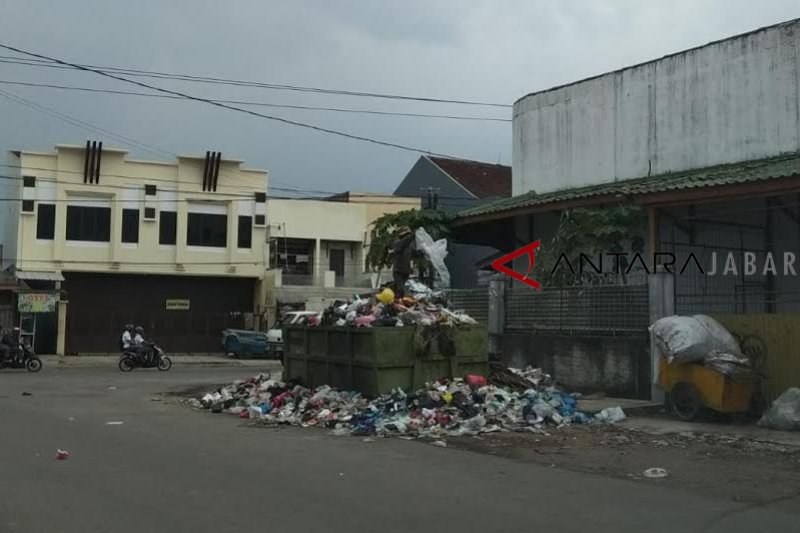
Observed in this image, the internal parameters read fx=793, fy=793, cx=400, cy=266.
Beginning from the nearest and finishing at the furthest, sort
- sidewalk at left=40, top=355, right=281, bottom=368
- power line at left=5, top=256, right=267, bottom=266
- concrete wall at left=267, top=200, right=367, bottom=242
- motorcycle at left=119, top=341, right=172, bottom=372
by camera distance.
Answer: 1. motorcycle at left=119, top=341, right=172, bottom=372
2. sidewalk at left=40, top=355, right=281, bottom=368
3. power line at left=5, top=256, right=267, bottom=266
4. concrete wall at left=267, top=200, right=367, bottom=242

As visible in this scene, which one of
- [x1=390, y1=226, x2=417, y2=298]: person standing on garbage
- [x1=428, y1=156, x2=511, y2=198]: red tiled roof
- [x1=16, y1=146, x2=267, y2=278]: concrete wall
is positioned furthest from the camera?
[x1=428, y1=156, x2=511, y2=198]: red tiled roof

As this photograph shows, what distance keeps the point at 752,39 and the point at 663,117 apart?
2686 millimetres

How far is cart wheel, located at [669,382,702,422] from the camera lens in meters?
12.7

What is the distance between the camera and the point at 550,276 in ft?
58.0

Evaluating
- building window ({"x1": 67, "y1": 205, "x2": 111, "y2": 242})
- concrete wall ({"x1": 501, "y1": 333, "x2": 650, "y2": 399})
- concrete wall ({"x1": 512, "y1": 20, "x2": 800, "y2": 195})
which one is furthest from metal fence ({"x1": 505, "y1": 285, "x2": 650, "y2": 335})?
building window ({"x1": 67, "y1": 205, "x2": 111, "y2": 242})

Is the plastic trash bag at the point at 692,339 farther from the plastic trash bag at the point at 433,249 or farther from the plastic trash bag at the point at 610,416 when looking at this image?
the plastic trash bag at the point at 433,249

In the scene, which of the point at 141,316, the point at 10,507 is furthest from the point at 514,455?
the point at 141,316

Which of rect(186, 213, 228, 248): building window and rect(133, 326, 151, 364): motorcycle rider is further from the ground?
rect(186, 213, 228, 248): building window

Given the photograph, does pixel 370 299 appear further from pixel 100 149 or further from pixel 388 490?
pixel 100 149

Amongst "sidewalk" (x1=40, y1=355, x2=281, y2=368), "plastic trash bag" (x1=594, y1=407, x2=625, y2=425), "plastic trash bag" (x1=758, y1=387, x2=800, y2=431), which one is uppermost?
"plastic trash bag" (x1=758, y1=387, x2=800, y2=431)

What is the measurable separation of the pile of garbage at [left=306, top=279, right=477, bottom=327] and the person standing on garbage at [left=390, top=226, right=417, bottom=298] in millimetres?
206

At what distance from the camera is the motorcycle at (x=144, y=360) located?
90.1 feet

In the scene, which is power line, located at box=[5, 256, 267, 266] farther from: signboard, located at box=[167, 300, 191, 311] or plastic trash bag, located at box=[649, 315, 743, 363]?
plastic trash bag, located at box=[649, 315, 743, 363]

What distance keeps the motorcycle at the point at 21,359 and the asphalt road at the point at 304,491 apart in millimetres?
15509
